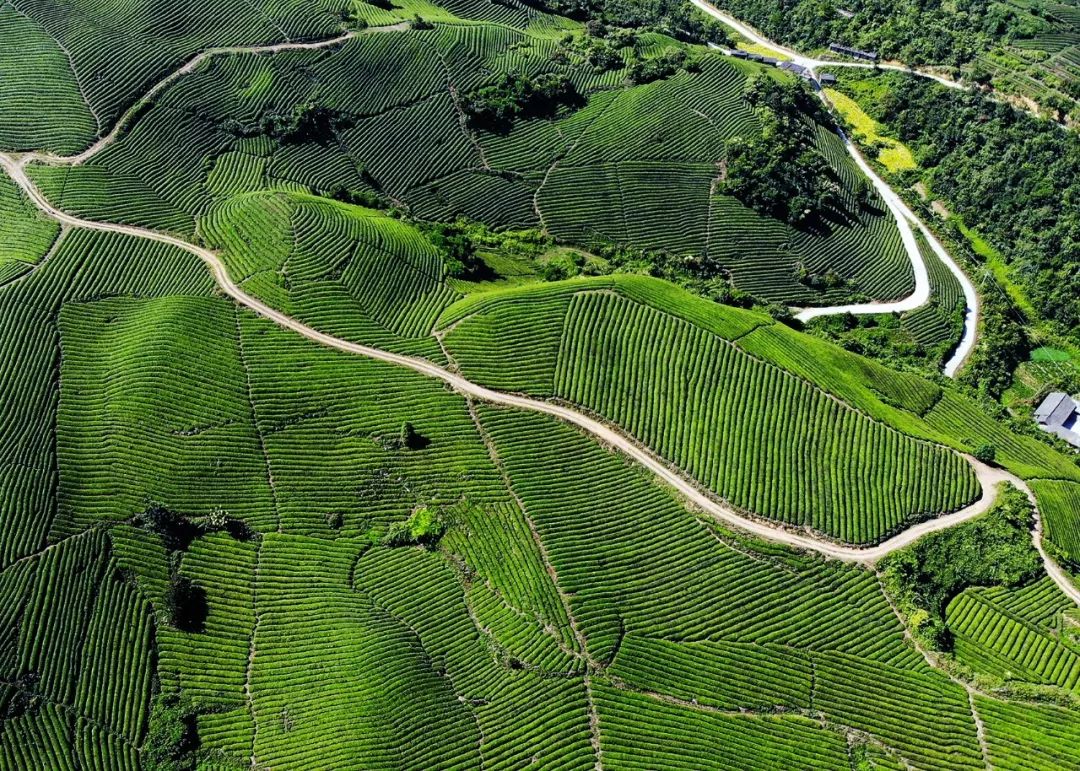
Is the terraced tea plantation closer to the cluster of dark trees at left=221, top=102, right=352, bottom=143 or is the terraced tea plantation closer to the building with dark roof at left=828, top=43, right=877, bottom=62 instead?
the cluster of dark trees at left=221, top=102, right=352, bottom=143

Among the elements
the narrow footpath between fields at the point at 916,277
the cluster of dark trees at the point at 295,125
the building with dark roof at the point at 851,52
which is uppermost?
the building with dark roof at the point at 851,52

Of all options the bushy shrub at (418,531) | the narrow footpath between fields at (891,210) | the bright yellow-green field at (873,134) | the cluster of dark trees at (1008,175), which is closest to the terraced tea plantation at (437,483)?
the bushy shrub at (418,531)

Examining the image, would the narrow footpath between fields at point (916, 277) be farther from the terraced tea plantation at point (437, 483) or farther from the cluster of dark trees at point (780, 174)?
the cluster of dark trees at point (780, 174)

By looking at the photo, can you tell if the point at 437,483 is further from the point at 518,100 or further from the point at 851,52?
the point at 851,52

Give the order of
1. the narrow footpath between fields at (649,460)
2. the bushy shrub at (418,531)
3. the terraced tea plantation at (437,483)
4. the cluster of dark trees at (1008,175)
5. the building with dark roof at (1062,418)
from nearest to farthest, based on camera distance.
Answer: the terraced tea plantation at (437,483) → the bushy shrub at (418,531) → the narrow footpath between fields at (649,460) → the building with dark roof at (1062,418) → the cluster of dark trees at (1008,175)

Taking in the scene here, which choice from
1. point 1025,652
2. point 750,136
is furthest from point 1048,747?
point 750,136
